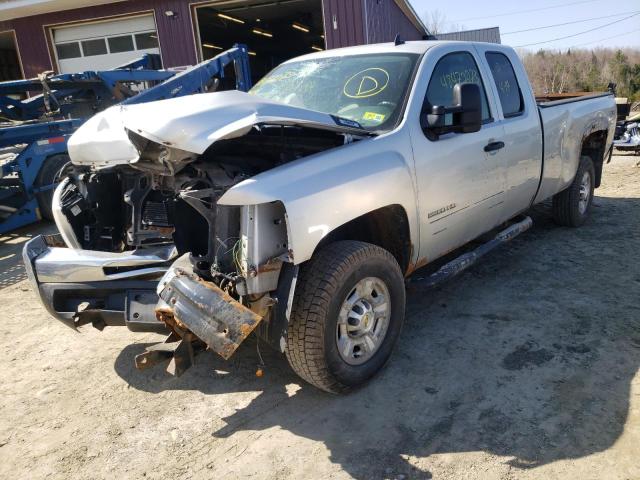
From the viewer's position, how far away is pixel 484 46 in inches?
177

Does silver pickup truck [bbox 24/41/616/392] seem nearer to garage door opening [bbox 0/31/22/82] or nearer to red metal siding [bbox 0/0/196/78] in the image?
red metal siding [bbox 0/0/196/78]

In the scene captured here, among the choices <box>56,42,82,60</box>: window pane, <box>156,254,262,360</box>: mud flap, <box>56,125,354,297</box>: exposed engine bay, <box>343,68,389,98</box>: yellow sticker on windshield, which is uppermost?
<box>56,42,82,60</box>: window pane

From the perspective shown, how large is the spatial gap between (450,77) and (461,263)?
143cm

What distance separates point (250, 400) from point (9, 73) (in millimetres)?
25855

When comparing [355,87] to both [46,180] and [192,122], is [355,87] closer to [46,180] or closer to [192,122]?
[192,122]

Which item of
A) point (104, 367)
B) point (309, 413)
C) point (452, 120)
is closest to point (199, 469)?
point (309, 413)

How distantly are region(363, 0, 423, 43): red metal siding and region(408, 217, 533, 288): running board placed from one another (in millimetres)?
10455

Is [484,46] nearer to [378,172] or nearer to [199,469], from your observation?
[378,172]

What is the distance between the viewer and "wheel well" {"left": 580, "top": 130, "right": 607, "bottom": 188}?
20.9 ft

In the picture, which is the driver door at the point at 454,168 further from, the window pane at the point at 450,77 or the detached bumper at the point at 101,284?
the detached bumper at the point at 101,284

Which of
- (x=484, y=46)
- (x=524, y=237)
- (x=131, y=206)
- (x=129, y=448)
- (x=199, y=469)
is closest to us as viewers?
(x=199, y=469)

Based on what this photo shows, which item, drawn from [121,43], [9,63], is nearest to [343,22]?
[121,43]

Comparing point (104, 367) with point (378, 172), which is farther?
point (104, 367)

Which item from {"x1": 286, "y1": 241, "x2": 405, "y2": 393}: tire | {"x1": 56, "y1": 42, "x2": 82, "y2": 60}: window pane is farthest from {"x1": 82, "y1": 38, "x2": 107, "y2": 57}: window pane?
{"x1": 286, "y1": 241, "x2": 405, "y2": 393}: tire
